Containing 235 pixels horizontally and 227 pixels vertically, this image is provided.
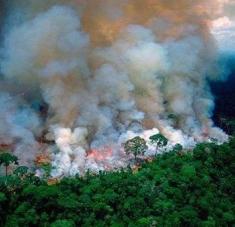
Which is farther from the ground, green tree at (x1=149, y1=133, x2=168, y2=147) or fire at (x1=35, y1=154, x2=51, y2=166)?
green tree at (x1=149, y1=133, x2=168, y2=147)

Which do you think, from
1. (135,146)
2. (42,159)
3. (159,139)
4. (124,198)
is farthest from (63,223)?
(159,139)

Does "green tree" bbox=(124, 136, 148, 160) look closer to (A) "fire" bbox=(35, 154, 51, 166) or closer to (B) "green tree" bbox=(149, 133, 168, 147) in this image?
(B) "green tree" bbox=(149, 133, 168, 147)

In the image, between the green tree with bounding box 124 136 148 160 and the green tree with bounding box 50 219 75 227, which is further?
the green tree with bounding box 124 136 148 160

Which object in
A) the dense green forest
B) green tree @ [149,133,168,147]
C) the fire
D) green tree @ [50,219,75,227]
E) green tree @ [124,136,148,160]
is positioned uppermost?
green tree @ [149,133,168,147]

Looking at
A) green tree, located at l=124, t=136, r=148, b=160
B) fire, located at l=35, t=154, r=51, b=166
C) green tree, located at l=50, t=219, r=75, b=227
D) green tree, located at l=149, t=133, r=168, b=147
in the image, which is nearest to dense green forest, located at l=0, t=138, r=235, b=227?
green tree, located at l=50, t=219, r=75, b=227

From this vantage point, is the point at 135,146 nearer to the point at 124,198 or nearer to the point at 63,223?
the point at 124,198

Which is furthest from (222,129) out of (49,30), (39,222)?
(39,222)

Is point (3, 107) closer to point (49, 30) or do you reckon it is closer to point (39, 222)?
point (49, 30)
